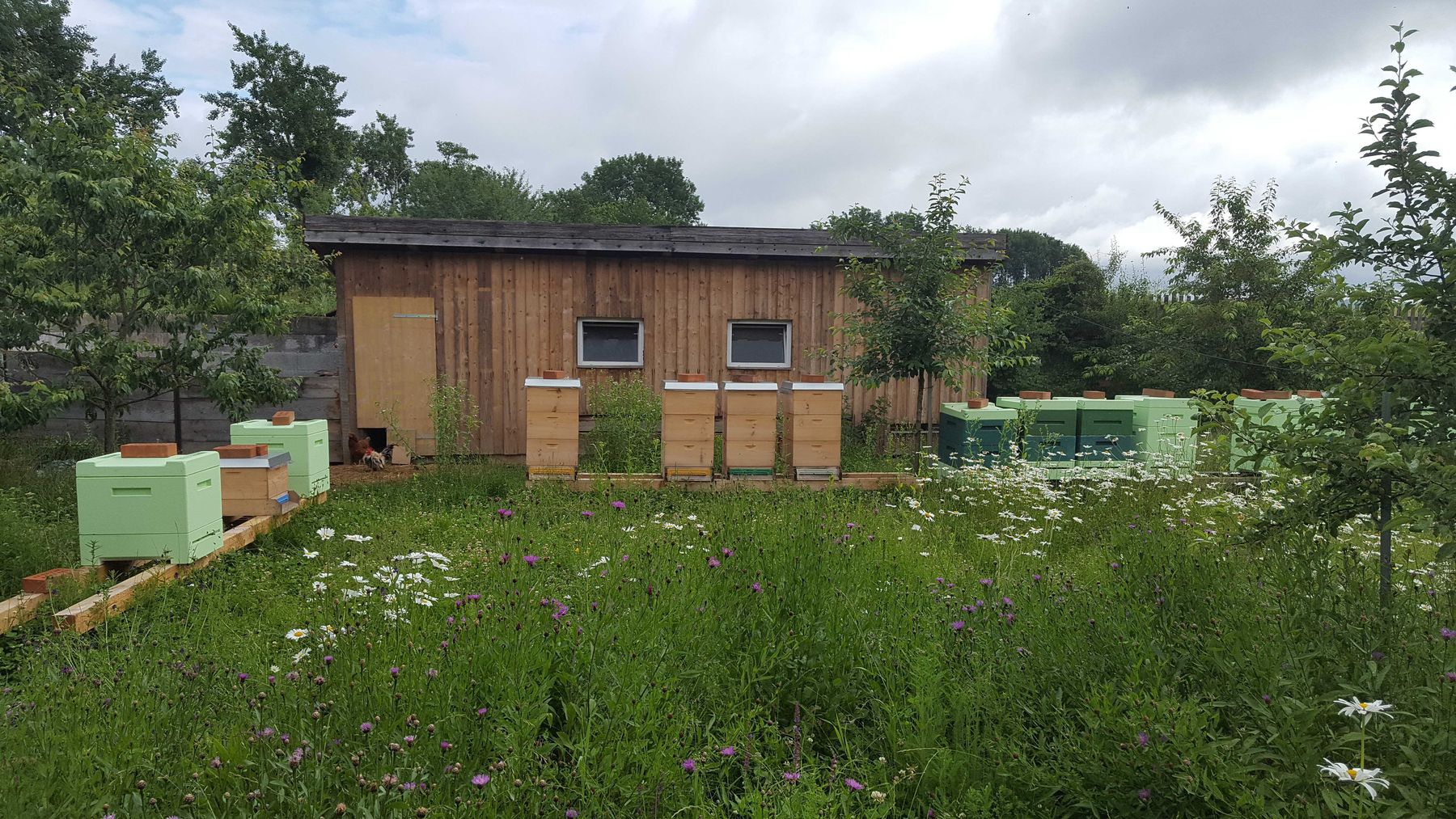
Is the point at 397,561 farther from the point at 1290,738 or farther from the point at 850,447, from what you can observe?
the point at 850,447

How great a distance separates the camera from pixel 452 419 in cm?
994

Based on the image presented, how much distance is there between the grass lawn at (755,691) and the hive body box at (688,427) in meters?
3.09

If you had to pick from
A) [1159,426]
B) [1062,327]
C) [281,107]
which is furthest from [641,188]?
[1159,426]

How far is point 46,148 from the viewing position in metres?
6.82

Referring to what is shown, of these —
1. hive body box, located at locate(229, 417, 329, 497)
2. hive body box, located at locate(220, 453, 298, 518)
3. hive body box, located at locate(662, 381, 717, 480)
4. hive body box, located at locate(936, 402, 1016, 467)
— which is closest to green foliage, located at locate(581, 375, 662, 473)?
hive body box, located at locate(662, 381, 717, 480)

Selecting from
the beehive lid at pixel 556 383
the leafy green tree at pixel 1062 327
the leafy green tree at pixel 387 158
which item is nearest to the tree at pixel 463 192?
the leafy green tree at pixel 387 158

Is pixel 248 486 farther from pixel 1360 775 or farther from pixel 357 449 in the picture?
pixel 1360 775

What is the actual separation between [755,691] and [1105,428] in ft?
25.1

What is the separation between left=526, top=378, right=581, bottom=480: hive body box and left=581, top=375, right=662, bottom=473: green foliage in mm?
878

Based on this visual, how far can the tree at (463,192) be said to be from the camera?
4012 centimetres

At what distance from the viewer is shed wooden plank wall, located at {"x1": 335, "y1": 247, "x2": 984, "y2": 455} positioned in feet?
34.3

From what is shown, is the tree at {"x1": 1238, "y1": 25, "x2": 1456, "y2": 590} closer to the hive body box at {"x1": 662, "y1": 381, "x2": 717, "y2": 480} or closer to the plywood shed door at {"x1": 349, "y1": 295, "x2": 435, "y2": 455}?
the hive body box at {"x1": 662, "y1": 381, "x2": 717, "y2": 480}

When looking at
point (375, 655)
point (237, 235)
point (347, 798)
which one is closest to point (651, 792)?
point (347, 798)

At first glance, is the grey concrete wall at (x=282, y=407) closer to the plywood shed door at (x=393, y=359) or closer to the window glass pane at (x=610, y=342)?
the plywood shed door at (x=393, y=359)
